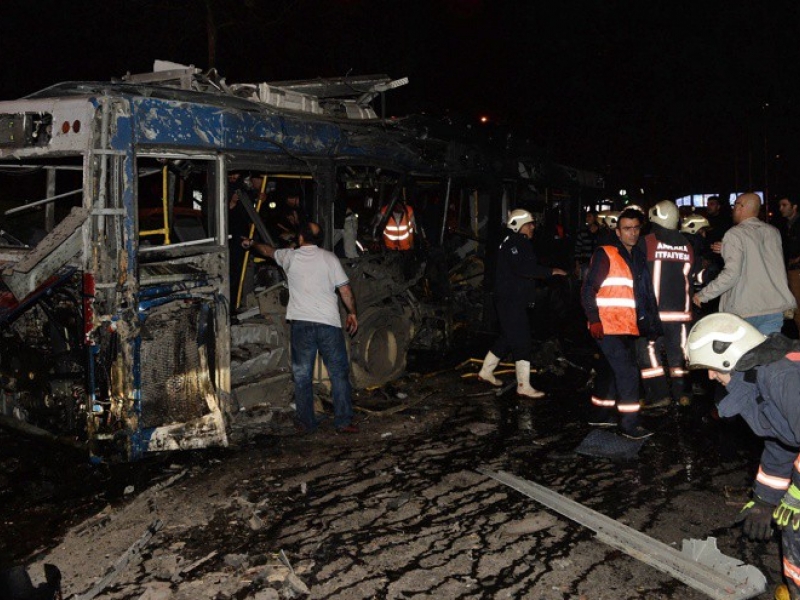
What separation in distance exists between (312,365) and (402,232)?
2.67 m

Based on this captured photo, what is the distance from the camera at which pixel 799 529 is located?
2941 mm

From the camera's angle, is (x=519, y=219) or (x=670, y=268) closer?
(x=670, y=268)

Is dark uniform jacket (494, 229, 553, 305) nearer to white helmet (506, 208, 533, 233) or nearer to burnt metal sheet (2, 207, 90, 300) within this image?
white helmet (506, 208, 533, 233)

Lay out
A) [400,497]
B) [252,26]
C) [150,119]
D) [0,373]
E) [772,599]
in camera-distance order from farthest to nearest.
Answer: [252,26] → [0,373] → [150,119] → [400,497] → [772,599]

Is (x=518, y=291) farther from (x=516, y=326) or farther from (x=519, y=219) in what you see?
(x=519, y=219)

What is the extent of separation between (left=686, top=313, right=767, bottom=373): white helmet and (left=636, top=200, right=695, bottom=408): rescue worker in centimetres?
322

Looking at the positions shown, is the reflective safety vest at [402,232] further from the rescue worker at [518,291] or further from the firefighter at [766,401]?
the firefighter at [766,401]

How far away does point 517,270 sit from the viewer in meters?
7.42

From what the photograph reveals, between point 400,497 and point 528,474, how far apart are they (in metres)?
1.07

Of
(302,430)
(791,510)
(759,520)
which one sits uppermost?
(791,510)

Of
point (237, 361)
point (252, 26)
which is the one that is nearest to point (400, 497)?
point (237, 361)

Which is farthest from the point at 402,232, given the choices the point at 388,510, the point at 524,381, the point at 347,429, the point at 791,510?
the point at 791,510

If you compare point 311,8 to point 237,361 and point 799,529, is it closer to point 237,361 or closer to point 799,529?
point 237,361

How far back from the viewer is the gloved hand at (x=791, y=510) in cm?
296
